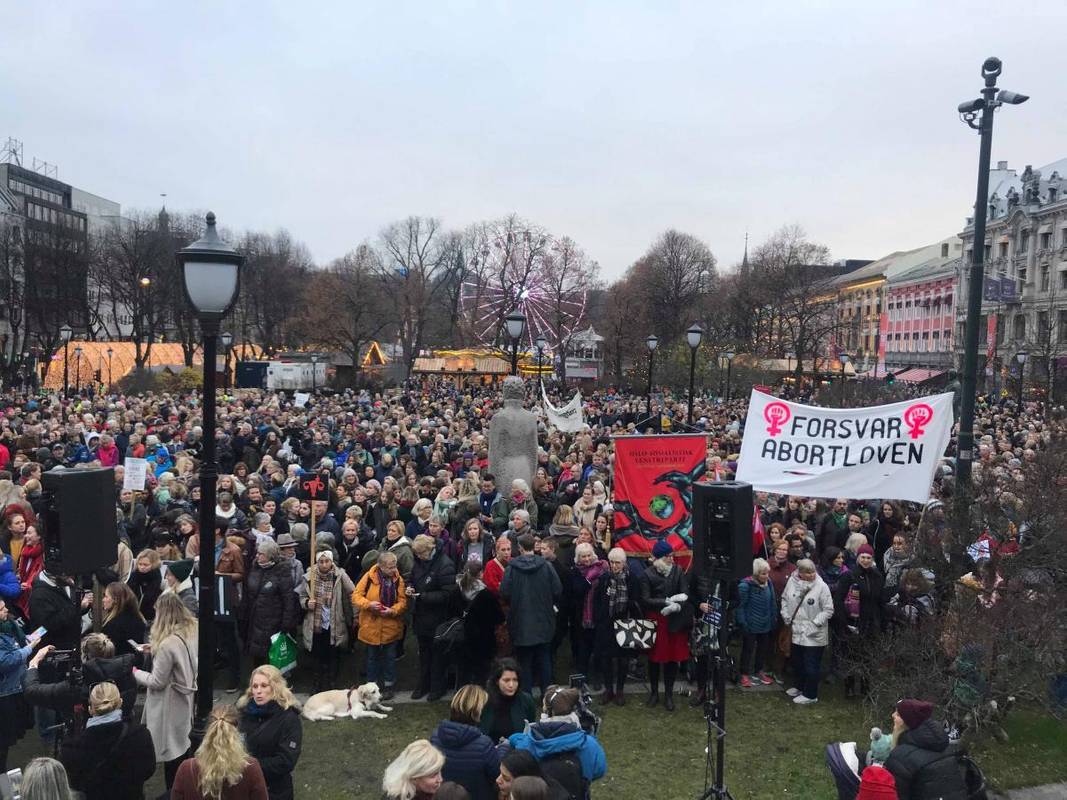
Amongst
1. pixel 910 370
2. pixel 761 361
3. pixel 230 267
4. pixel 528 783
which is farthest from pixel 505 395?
pixel 910 370

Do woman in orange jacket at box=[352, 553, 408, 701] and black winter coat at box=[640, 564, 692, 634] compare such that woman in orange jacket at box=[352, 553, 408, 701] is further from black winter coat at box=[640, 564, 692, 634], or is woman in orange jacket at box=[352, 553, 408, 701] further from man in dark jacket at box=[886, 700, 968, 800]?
man in dark jacket at box=[886, 700, 968, 800]

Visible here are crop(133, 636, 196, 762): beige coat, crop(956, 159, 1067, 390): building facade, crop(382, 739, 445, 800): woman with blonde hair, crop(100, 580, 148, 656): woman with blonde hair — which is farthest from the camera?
crop(956, 159, 1067, 390): building facade

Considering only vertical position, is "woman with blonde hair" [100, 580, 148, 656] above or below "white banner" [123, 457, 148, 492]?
below

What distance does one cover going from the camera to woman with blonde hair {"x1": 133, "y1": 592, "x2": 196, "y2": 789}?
6137 millimetres

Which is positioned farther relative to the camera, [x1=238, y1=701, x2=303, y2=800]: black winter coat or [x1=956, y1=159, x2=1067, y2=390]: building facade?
[x1=956, y1=159, x2=1067, y2=390]: building facade

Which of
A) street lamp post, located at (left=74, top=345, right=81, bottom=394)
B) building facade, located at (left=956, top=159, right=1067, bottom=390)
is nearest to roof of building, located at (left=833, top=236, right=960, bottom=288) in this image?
building facade, located at (left=956, top=159, right=1067, bottom=390)

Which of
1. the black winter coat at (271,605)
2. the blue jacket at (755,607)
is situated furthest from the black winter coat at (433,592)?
the blue jacket at (755,607)

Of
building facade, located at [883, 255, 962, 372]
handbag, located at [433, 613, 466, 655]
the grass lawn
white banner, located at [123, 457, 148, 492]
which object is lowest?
the grass lawn

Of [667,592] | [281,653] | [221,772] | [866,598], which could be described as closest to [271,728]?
[221,772]

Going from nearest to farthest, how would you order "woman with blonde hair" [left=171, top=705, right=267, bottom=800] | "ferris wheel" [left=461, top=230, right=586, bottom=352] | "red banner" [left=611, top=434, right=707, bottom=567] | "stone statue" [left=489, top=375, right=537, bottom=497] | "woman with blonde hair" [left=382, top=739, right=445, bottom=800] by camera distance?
"woman with blonde hair" [left=382, top=739, right=445, bottom=800] → "woman with blonde hair" [left=171, top=705, right=267, bottom=800] → "red banner" [left=611, top=434, right=707, bottom=567] → "stone statue" [left=489, top=375, right=537, bottom=497] → "ferris wheel" [left=461, top=230, right=586, bottom=352]

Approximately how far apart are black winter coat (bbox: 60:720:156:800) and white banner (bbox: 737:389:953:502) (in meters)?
6.30

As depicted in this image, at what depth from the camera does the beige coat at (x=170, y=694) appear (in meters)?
6.12

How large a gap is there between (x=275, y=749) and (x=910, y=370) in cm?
8966

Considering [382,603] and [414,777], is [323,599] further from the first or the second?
[414,777]
